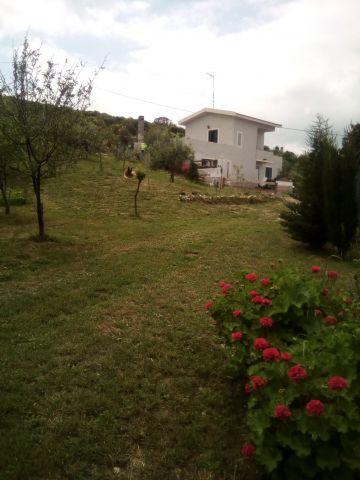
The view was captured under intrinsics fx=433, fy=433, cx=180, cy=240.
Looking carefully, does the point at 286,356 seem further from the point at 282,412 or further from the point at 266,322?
the point at 266,322

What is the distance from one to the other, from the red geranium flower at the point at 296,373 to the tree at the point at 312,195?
7.34 metres

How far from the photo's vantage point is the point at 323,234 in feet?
30.0

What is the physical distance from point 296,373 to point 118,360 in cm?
204

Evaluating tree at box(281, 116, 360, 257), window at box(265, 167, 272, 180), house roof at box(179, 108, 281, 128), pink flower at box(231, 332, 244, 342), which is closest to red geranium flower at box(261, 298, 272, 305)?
pink flower at box(231, 332, 244, 342)

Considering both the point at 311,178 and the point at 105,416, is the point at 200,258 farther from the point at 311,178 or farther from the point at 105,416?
the point at 105,416

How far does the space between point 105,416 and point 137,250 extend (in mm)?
5028

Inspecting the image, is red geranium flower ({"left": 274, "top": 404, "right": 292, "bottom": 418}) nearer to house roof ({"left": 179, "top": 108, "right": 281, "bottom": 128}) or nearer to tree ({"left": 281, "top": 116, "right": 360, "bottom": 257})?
tree ({"left": 281, "top": 116, "right": 360, "bottom": 257})

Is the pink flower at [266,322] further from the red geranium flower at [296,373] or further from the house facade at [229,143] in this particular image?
the house facade at [229,143]

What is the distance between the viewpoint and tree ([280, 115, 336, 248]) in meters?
8.96

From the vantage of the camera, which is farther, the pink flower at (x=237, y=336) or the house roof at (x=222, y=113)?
the house roof at (x=222, y=113)

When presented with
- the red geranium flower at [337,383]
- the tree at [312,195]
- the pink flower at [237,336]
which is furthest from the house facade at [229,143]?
the red geranium flower at [337,383]

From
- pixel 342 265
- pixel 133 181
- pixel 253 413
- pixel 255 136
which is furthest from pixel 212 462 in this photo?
pixel 255 136

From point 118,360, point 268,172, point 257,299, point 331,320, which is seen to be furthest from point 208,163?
point 331,320

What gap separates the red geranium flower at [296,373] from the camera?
210cm
